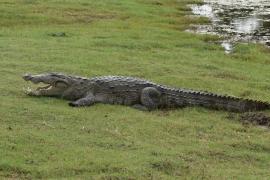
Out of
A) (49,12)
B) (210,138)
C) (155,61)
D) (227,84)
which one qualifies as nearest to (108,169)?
(210,138)

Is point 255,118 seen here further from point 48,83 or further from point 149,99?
point 48,83

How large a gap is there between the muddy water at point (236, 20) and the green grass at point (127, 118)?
290cm

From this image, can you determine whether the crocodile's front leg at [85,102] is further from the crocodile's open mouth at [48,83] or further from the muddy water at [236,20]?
the muddy water at [236,20]

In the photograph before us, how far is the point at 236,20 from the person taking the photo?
2945 cm

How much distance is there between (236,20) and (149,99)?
18313 mm

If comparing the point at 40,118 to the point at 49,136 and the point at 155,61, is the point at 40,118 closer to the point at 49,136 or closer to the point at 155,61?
the point at 49,136

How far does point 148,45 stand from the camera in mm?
19594

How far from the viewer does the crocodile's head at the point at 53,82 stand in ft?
39.9

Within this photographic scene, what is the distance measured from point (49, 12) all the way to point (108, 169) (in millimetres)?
17922

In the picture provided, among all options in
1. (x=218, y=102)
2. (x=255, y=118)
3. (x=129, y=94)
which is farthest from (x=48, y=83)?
(x=255, y=118)

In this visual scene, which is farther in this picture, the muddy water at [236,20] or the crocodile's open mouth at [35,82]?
the muddy water at [236,20]

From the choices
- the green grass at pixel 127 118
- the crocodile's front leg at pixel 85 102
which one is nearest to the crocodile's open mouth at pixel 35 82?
the green grass at pixel 127 118

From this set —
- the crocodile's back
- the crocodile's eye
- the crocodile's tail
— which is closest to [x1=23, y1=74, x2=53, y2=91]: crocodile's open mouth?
the crocodile's eye

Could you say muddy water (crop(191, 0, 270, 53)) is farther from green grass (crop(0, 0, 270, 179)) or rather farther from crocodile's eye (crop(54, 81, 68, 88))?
crocodile's eye (crop(54, 81, 68, 88))
